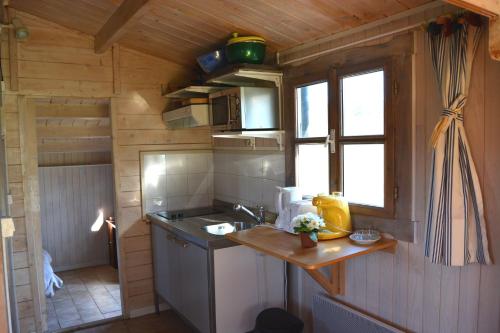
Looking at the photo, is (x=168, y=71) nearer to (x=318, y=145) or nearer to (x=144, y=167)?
(x=144, y=167)

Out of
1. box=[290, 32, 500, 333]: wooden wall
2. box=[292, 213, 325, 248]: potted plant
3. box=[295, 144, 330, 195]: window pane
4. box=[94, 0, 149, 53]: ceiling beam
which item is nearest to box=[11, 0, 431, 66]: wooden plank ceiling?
box=[94, 0, 149, 53]: ceiling beam

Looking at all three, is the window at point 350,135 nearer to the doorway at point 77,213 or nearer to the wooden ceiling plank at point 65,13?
the wooden ceiling plank at point 65,13

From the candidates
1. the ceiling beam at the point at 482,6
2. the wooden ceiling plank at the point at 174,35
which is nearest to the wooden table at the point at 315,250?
the ceiling beam at the point at 482,6

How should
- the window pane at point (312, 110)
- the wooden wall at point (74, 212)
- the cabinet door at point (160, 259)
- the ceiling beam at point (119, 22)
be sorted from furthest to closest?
the wooden wall at point (74, 212)
the cabinet door at point (160, 259)
the window pane at point (312, 110)
the ceiling beam at point (119, 22)

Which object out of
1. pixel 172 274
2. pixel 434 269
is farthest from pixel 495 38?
pixel 172 274

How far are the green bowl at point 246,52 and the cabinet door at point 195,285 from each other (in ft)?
3.89

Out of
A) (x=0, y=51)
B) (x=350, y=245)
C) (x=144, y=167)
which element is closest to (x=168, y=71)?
(x=144, y=167)

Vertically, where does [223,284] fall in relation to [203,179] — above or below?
below

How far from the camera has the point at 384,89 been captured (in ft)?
6.57

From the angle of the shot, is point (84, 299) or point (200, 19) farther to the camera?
point (84, 299)

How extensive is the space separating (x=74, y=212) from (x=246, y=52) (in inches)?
128

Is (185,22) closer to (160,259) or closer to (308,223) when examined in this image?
(308,223)

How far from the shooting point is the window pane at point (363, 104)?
2.08 meters

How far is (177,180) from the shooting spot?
3568mm
